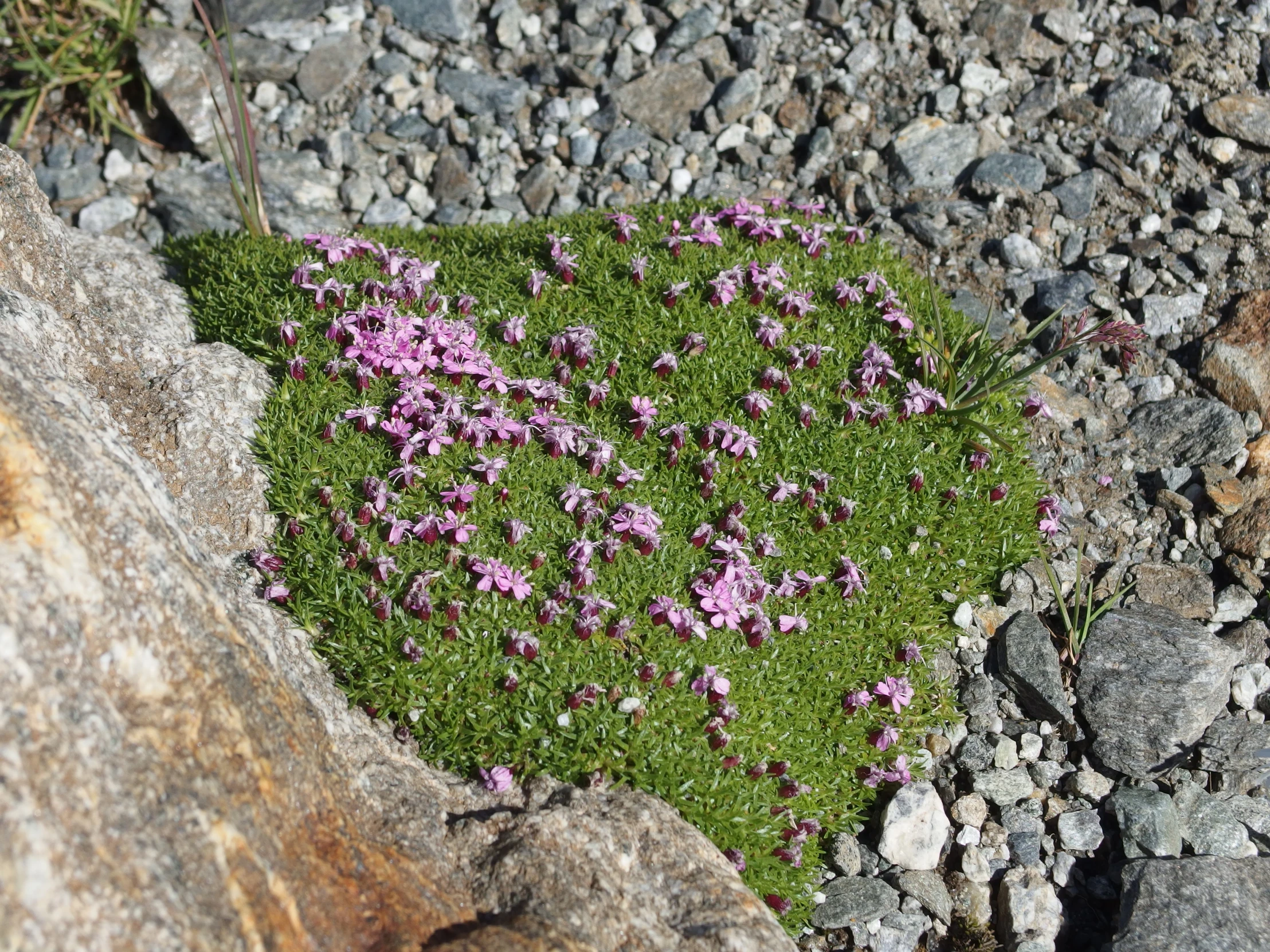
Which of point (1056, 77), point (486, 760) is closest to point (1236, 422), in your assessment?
point (1056, 77)

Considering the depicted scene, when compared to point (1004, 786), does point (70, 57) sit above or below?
above

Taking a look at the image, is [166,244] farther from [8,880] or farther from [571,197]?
[8,880]

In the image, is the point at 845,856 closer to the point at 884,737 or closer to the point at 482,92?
the point at 884,737

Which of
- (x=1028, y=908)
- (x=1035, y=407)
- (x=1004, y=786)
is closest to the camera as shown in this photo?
(x=1028, y=908)

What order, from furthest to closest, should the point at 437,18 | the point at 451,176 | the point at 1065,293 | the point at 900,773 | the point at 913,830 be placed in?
the point at 437,18 < the point at 451,176 < the point at 1065,293 < the point at 900,773 < the point at 913,830

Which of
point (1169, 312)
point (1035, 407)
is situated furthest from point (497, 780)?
point (1169, 312)

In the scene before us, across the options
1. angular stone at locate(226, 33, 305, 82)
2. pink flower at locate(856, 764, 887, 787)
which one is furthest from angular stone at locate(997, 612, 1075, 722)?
angular stone at locate(226, 33, 305, 82)
